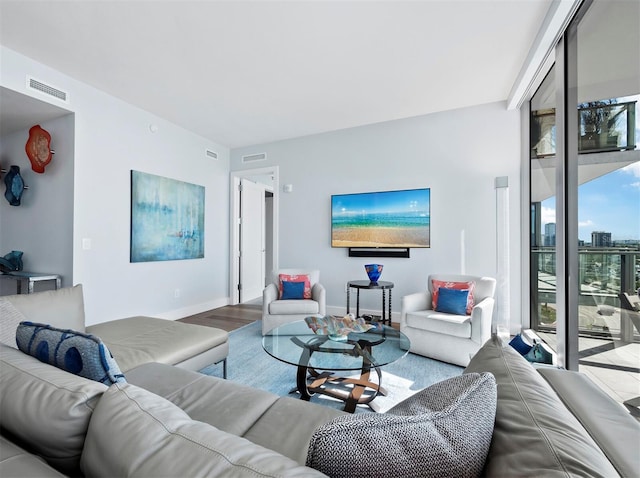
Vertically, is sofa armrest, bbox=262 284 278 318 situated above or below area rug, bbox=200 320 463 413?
above

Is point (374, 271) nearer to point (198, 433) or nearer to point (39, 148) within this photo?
point (198, 433)

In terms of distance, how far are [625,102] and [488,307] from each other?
1.76 meters

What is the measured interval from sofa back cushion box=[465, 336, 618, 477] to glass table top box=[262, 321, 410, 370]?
43.9 inches

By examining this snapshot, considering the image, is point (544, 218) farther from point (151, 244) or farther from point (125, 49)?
point (151, 244)

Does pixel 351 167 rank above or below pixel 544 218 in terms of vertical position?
above

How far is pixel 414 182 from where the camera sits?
398 centimetres

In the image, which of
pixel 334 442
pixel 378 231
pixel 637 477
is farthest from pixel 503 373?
pixel 378 231

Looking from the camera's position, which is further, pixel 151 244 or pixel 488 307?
pixel 151 244

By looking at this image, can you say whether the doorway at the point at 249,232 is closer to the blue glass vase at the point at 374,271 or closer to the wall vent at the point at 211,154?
the wall vent at the point at 211,154

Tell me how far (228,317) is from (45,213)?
8.03ft

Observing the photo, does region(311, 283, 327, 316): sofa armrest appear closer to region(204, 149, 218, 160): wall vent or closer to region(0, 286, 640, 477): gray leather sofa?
region(0, 286, 640, 477): gray leather sofa

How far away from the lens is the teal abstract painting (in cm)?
367

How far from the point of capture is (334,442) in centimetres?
53

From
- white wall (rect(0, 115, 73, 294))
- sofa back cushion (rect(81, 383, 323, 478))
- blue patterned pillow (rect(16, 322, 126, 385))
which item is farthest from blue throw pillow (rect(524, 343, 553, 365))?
white wall (rect(0, 115, 73, 294))
